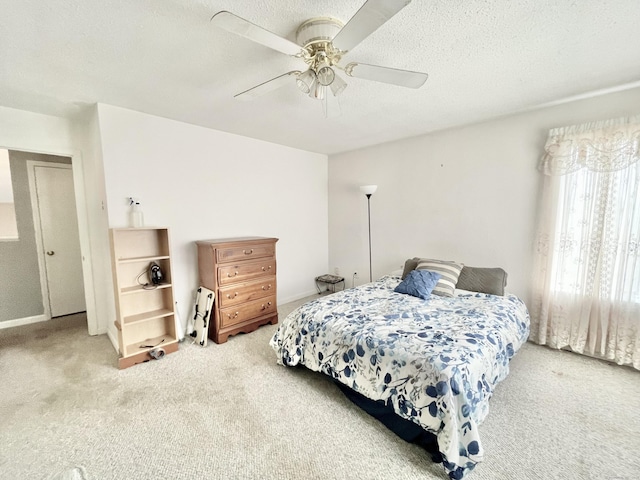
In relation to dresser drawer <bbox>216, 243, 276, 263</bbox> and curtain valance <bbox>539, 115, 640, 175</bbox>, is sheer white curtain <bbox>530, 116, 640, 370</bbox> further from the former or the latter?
dresser drawer <bbox>216, 243, 276, 263</bbox>

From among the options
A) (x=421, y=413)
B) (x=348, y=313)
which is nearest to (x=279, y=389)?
(x=348, y=313)

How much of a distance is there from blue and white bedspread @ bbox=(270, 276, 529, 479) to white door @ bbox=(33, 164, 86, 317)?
332 centimetres

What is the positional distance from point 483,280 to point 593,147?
148 cm

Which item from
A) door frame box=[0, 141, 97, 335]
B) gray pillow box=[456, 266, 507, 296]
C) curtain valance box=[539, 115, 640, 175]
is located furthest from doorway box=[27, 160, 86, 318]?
curtain valance box=[539, 115, 640, 175]

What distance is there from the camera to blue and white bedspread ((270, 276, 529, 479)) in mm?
1392

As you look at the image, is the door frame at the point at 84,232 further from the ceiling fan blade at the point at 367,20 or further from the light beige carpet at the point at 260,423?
the ceiling fan blade at the point at 367,20

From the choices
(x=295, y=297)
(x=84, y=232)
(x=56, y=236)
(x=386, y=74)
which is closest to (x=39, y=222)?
(x=56, y=236)

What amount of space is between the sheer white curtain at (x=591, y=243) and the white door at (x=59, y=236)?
5.70 m

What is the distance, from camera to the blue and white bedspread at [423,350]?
1.39m

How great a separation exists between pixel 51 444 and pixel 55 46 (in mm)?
2389

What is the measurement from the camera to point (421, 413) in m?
1.47

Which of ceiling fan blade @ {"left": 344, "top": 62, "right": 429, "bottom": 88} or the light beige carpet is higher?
ceiling fan blade @ {"left": 344, "top": 62, "right": 429, "bottom": 88}

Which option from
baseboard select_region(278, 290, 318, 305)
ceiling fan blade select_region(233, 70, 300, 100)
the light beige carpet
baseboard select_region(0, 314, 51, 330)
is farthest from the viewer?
baseboard select_region(278, 290, 318, 305)

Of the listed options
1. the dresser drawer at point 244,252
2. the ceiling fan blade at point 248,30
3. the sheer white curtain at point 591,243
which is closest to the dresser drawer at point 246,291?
the dresser drawer at point 244,252
